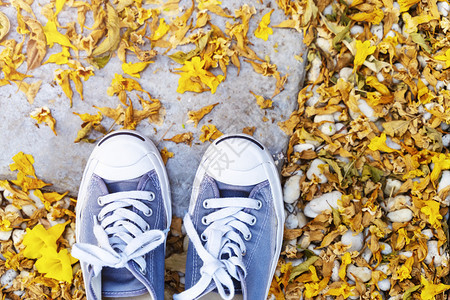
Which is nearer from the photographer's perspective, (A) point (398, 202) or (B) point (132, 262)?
(B) point (132, 262)

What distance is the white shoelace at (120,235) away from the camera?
98 cm

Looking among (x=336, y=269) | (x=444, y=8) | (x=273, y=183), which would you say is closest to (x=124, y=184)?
(x=273, y=183)

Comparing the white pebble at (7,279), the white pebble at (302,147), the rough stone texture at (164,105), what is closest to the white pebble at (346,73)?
the rough stone texture at (164,105)

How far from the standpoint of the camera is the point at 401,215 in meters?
1.13

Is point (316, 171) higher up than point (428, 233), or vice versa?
point (316, 171)

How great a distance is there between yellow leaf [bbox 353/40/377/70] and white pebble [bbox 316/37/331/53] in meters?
0.08

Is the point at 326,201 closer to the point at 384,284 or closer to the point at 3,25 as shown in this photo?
the point at 384,284

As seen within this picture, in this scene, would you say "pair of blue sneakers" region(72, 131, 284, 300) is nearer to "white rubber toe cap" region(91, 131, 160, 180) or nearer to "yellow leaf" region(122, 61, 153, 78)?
"white rubber toe cap" region(91, 131, 160, 180)

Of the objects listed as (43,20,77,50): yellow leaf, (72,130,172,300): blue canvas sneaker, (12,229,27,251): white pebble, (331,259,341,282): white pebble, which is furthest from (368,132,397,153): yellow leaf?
(12,229,27,251): white pebble

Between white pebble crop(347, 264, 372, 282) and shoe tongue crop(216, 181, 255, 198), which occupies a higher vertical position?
shoe tongue crop(216, 181, 255, 198)

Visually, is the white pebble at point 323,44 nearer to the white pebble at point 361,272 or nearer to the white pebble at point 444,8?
the white pebble at point 444,8

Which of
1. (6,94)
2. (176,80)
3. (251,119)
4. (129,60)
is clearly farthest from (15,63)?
(251,119)

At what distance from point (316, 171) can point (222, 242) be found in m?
0.35

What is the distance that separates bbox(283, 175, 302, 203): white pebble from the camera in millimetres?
1154
